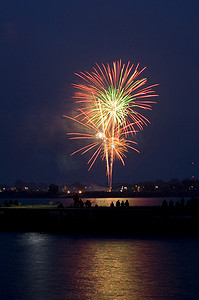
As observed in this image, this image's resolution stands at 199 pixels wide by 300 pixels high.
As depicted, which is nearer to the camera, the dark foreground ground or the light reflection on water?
the light reflection on water

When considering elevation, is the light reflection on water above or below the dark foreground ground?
below

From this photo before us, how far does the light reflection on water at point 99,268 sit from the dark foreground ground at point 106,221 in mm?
4477

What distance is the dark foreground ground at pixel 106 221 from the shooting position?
59688 mm

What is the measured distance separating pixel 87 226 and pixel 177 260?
2362 centimetres

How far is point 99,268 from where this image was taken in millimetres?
35938

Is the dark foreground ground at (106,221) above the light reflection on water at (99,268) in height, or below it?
above

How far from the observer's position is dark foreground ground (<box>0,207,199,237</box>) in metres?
59.7

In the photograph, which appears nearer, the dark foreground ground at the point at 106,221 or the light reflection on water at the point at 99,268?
the light reflection on water at the point at 99,268

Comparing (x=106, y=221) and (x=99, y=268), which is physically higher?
(x=106, y=221)

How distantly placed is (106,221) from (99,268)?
86.4 feet

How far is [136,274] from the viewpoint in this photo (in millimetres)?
33344

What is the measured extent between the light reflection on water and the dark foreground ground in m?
4.48

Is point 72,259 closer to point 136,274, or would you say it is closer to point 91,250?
point 91,250

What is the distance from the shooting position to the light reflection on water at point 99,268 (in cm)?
2803
